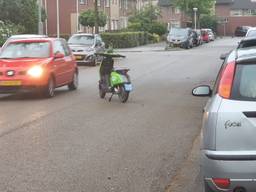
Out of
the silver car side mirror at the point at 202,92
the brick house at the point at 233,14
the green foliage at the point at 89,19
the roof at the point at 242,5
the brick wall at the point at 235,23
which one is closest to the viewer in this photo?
the silver car side mirror at the point at 202,92

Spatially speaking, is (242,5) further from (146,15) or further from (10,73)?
(10,73)

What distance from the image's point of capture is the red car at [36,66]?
16.1 meters

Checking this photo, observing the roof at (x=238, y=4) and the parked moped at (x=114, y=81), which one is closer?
the parked moped at (x=114, y=81)

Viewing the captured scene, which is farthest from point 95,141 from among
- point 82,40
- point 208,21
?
point 208,21

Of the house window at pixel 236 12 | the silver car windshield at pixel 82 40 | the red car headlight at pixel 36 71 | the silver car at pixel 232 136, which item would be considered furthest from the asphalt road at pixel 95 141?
the house window at pixel 236 12

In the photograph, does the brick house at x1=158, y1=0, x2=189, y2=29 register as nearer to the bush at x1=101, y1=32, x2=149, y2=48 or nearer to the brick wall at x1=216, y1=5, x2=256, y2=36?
the brick wall at x1=216, y1=5, x2=256, y2=36

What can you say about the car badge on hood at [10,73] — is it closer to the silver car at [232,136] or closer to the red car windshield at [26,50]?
the red car windshield at [26,50]

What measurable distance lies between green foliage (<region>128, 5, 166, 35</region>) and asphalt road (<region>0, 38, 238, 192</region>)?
5726 centimetres

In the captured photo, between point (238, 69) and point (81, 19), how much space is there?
5762 cm

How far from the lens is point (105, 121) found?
40.0ft

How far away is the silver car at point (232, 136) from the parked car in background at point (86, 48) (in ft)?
83.7

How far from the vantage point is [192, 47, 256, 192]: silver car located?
5.39 meters

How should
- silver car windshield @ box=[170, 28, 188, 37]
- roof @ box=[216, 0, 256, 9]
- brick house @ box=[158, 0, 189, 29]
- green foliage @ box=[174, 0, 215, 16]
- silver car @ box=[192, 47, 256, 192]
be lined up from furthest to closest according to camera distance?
roof @ box=[216, 0, 256, 9], brick house @ box=[158, 0, 189, 29], green foliage @ box=[174, 0, 215, 16], silver car windshield @ box=[170, 28, 188, 37], silver car @ box=[192, 47, 256, 192]

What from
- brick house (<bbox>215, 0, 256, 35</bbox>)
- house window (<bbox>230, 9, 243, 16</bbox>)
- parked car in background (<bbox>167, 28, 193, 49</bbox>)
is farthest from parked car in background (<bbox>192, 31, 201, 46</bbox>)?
house window (<bbox>230, 9, 243, 16</bbox>)
